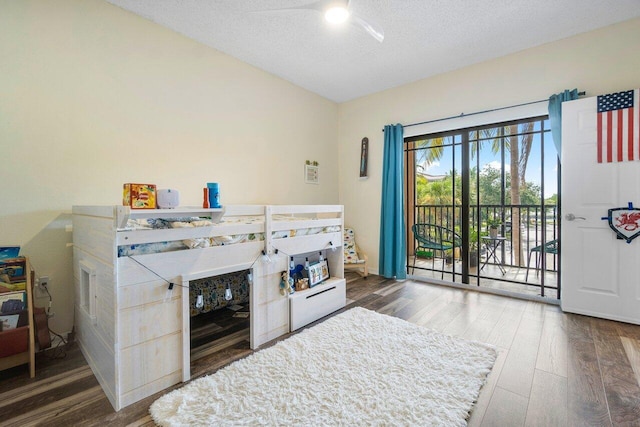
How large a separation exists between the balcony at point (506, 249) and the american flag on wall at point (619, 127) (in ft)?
2.48

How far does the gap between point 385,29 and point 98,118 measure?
249cm

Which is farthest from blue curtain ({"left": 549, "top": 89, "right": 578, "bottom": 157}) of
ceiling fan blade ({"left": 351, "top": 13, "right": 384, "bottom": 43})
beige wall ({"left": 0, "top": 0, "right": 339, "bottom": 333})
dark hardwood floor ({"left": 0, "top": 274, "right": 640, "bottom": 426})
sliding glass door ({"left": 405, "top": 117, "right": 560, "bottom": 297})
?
beige wall ({"left": 0, "top": 0, "right": 339, "bottom": 333})

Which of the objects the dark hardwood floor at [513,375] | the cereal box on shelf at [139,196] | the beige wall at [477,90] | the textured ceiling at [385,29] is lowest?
the dark hardwood floor at [513,375]

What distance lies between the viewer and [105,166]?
2178mm

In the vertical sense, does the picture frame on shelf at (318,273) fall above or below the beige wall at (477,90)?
below

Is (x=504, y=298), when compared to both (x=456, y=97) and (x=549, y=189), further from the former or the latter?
(x=456, y=97)

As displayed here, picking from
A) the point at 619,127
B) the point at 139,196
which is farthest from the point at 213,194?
the point at 619,127

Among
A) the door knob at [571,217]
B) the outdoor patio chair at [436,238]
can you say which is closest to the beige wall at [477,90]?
the outdoor patio chair at [436,238]

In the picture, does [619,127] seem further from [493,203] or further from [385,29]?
[385,29]

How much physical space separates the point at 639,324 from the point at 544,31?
2.62 meters

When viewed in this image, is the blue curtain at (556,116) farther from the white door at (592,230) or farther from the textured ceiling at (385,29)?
the textured ceiling at (385,29)

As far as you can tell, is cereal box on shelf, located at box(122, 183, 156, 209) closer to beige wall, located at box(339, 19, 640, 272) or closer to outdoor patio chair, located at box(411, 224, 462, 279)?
beige wall, located at box(339, 19, 640, 272)

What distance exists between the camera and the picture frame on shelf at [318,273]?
2460 millimetres

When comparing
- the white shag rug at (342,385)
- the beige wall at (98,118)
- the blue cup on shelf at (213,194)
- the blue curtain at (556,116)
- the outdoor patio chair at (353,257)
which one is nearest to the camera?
the white shag rug at (342,385)
